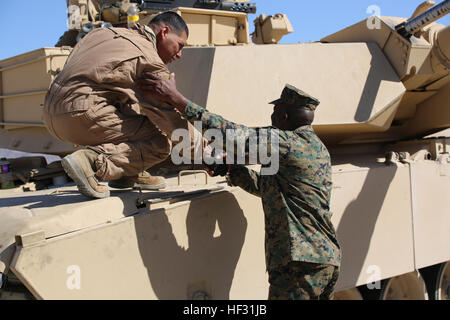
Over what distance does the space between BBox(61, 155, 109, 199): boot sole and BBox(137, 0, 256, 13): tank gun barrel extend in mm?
3538

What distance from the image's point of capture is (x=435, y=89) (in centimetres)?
460

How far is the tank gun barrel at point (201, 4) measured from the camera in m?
5.55

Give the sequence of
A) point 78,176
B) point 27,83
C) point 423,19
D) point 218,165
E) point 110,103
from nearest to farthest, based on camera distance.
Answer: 1. point 78,176
2. point 110,103
3. point 218,165
4. point 423,19
5. point 27,83

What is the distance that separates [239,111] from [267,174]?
1265 mm

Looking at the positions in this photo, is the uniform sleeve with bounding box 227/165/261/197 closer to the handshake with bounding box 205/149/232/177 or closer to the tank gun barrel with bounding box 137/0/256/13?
the handshake with bounding box 205/149/232/177

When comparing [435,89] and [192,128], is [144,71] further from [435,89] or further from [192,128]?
[435,89]

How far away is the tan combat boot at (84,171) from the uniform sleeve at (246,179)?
2.41 feet

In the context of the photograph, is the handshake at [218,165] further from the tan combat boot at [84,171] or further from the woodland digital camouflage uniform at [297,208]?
the tan combat boot at [84,171]

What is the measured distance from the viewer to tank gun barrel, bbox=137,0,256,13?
5.55m

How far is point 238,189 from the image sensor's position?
287 cm

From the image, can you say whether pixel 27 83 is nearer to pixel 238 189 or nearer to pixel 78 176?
pixel 78 176

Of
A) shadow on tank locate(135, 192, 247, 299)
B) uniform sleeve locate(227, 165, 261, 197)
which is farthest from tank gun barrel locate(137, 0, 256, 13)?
shadow on tank locate(135, 192, 247, 299)

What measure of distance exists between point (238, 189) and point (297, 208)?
0.51 m

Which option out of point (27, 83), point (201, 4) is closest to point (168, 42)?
point (27, 83)
